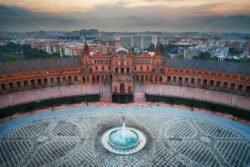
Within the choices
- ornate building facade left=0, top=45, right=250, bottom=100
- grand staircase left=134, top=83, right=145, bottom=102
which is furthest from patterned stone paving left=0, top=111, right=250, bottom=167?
ornate building facade left=0, top=45, right=250, bottom=100

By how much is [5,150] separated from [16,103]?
17505 millimetres

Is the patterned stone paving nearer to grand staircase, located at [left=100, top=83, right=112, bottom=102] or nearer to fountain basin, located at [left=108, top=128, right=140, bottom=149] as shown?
fountain basin, located at [left=108, top=128, right=140, bottom=149]

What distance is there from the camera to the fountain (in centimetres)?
2708

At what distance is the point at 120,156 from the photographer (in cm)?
2573

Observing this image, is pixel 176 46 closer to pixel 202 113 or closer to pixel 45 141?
pixel 202 113

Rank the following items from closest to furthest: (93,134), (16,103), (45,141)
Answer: (45,141)
(93,134)
(16,103)

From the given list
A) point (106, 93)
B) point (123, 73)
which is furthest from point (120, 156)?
point (123, 73)

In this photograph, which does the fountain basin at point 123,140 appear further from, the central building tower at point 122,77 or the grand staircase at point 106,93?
the central building tower at point 122,77

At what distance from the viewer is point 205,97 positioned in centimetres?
4575

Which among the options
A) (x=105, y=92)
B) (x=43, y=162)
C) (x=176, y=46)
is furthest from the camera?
(x=176, y=46)

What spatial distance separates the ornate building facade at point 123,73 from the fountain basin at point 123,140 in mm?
18447

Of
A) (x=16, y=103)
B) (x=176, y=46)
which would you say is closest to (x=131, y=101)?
(x=16, y=103)

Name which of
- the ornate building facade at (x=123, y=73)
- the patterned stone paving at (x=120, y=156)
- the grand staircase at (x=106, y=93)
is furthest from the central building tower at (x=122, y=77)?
the patterned stone paving at (x=120, y=156)

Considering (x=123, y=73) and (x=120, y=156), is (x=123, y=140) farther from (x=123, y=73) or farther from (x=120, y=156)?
(x=123, y=73)
